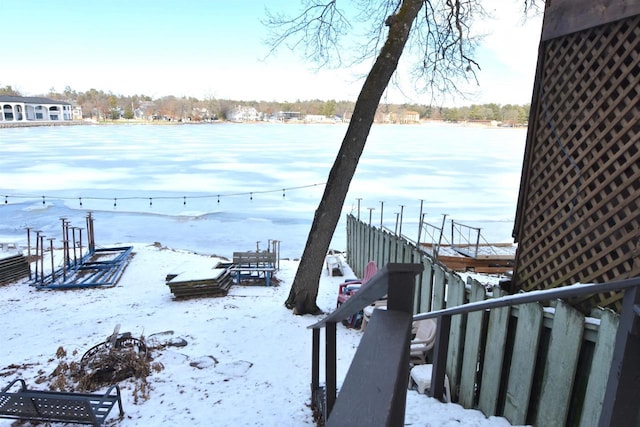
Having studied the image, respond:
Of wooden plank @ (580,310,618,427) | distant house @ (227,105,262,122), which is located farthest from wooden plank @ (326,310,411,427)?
distant house @ (227,105,262,122)

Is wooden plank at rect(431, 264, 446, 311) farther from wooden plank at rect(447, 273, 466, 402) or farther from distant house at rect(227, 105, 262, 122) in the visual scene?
distant house at rect(227, 105, 262, 122)

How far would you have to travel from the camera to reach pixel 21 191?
62.9ft

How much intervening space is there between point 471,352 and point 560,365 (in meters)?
0.84

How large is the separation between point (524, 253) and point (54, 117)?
109m

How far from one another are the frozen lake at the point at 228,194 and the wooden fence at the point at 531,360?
867 centimetres

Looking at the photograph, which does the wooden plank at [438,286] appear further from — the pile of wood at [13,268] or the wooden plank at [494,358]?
the pile of wood at [13,268]

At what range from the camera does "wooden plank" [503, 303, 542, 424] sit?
263 cm

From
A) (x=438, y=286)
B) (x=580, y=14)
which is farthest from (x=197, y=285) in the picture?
(x=580, y=14)

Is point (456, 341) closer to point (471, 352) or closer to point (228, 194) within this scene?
point (471, 352)

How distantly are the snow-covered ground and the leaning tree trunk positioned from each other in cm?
47

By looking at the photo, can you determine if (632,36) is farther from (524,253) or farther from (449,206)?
(449,206)

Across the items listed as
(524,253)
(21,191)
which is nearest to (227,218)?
(21,191)

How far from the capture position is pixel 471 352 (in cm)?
323

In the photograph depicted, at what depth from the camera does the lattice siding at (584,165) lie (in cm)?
304
